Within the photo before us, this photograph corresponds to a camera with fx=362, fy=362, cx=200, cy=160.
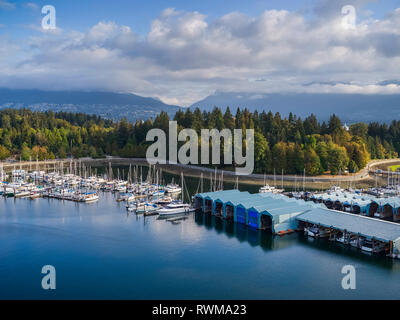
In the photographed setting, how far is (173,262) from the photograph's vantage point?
59.3 feet

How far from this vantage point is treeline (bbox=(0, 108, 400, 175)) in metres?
44.4

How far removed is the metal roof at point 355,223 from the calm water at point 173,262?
1.11 meters

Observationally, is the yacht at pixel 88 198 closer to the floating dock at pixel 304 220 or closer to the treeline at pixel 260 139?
the floating dock at pixel 304 220

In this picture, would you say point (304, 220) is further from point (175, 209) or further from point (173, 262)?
point (175, 209)

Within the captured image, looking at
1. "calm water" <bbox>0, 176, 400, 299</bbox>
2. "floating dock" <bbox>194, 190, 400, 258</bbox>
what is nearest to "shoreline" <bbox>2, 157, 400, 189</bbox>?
"floating dock" <bbox>194, 190, 400, 258</bbox>

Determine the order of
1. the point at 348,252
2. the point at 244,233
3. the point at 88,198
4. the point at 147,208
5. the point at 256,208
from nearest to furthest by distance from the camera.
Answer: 1. the point at 348,252
2. the point at 244,233
3. the point at 256,208
4. the point at 147,208
5. the point at 88,198

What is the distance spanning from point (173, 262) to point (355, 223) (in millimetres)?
10245

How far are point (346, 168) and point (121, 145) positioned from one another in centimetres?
3884

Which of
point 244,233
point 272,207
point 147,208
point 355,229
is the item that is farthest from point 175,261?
point 147,208

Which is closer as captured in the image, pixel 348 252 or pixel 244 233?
pixel 348 252

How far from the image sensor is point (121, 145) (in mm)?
65812

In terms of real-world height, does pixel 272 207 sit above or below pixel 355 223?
above
